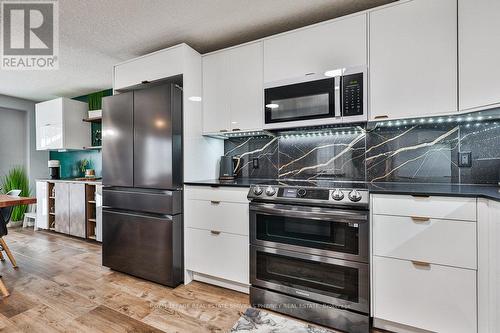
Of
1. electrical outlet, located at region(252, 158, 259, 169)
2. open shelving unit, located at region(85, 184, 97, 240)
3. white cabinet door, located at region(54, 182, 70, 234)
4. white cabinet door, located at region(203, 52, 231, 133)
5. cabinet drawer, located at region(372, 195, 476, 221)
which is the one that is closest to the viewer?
cabinet drawer, located at region(372, 195, 476, 221)

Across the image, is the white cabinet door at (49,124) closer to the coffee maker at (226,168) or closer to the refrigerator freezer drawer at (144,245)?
the refrigerator freezer drawer at (144,245)

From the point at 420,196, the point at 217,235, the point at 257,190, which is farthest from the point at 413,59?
the point at 217,235

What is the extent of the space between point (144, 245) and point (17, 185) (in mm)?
4075

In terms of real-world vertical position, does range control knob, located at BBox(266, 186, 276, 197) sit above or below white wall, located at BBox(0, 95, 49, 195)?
below

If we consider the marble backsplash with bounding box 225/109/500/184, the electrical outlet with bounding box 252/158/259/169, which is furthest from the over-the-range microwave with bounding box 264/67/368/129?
the electrical outlet with bounding box 252/158/259/169

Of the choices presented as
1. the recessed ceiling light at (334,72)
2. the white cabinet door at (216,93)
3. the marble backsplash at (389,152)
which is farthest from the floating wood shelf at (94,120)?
the recessed ceiling light at (334,72)

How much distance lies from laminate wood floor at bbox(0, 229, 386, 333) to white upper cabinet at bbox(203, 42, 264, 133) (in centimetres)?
159

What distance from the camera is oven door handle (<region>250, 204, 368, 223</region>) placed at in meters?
1.64

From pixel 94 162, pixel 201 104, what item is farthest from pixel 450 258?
pixel 94 162

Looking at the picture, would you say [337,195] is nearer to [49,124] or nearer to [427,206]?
→ [427,206]

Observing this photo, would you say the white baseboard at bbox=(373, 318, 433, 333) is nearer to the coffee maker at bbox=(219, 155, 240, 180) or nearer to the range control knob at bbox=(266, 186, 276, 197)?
the range control knob at bbox=(266, 186, 276, 197)

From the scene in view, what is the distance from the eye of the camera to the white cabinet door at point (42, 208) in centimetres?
428

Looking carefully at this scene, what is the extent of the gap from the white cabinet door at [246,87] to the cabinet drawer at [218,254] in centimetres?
107

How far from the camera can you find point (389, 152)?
2133 mm
